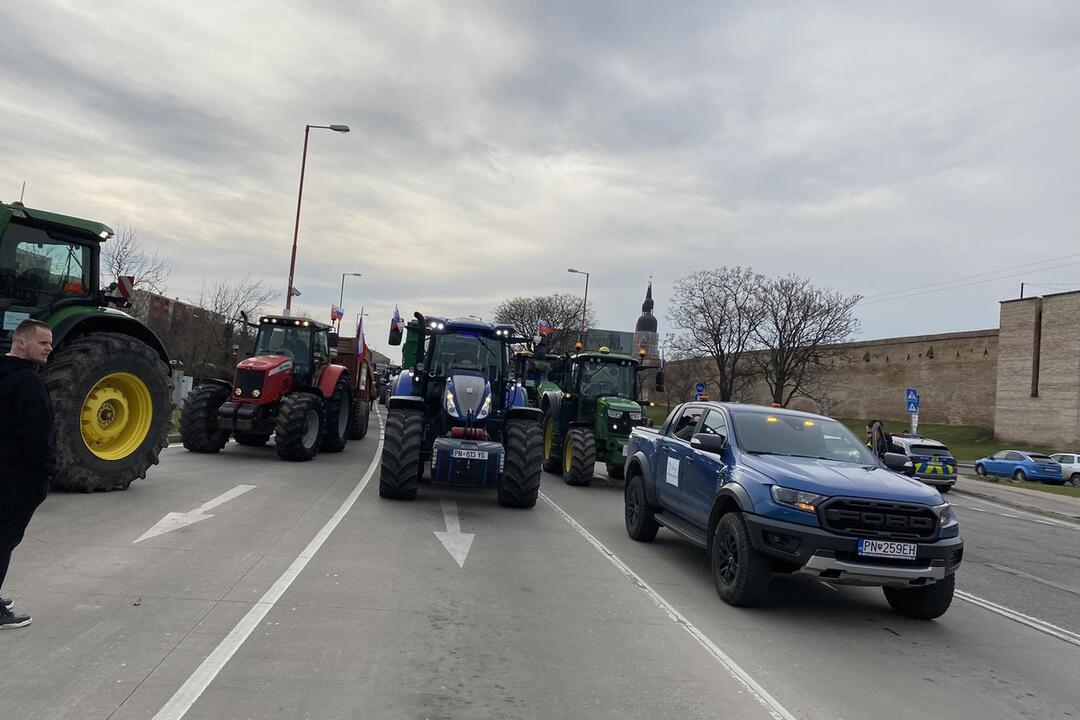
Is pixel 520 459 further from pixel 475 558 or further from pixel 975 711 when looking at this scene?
pixel 975 711

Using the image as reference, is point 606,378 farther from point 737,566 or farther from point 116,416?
point 737,566

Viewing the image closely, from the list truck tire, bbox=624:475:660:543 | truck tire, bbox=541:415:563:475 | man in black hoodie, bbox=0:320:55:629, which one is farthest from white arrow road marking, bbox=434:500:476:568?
truck tire, bbox=541:415:563:475

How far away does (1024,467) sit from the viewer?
31.9m

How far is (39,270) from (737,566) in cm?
877

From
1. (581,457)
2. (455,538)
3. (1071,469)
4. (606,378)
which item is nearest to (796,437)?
(455,538)

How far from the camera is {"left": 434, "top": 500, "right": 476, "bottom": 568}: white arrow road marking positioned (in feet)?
26.6

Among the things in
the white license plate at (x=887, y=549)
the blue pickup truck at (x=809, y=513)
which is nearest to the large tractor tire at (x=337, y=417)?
the blue pickup truck at (x=809, y=513)

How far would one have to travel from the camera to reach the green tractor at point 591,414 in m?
15.6

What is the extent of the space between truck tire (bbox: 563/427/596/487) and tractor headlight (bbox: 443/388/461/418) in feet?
14.2

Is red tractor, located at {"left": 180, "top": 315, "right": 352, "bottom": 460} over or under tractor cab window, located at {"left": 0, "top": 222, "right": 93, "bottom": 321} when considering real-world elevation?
under

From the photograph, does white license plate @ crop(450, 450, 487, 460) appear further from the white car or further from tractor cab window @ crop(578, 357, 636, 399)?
the white car

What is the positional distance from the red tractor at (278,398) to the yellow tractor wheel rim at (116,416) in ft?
13.8

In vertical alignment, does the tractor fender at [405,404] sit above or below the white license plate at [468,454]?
above

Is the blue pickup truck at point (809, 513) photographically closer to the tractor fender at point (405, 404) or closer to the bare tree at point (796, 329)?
the tractor fender at point (405, 404)
